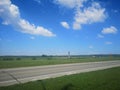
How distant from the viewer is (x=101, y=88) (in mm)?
9500

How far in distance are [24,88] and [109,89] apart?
17.5 ft

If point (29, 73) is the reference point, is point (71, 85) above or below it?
below

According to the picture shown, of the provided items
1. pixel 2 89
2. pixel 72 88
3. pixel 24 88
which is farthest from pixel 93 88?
pixel 2 89

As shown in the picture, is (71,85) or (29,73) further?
(29,73)

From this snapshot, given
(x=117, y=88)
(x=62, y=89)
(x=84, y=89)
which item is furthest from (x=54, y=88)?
(x=117, y=88)

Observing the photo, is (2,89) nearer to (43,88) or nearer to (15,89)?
(15,89)

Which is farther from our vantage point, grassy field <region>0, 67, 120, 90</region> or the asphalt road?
the asphalt road

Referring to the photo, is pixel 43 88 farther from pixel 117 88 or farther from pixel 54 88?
pixel 117 88

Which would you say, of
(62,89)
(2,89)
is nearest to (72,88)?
(62,89)

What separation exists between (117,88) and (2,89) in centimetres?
721

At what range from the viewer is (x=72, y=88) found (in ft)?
31.4

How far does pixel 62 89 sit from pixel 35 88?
1.72 metres

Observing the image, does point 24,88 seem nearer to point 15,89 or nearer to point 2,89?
point 15,89

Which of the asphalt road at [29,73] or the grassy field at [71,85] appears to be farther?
the asphalt road at [29,73]
